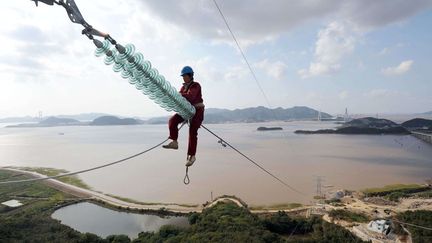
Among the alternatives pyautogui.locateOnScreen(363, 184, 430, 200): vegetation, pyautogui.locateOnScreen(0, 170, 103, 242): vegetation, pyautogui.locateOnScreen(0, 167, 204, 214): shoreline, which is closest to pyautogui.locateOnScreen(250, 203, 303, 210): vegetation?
pyautogui.locateOnScreen(0, 167, 204, 214): shoreline

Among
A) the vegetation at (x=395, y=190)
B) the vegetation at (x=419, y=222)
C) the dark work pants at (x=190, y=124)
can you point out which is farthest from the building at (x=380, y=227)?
the dark work pants at (x=190, y=124)

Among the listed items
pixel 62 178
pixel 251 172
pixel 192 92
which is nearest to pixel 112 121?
pixel 62 178

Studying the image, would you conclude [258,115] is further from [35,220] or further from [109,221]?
[35,220]

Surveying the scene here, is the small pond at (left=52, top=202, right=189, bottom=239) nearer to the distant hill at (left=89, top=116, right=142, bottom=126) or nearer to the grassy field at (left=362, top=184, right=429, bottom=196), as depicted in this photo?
the grassy field at (left=362, top=184, right=429, bottom=196)

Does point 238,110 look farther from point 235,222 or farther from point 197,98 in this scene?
point 197,98

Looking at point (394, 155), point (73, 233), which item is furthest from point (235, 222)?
point (394, 155)

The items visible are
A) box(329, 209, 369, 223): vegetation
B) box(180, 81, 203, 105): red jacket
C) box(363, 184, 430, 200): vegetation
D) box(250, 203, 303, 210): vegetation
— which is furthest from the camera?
box(363, 184, 430, 200): vegetation
